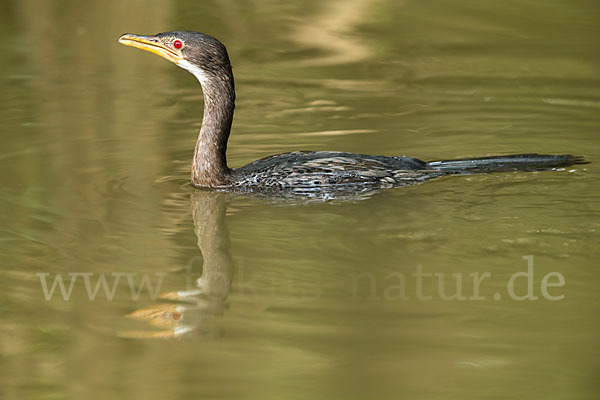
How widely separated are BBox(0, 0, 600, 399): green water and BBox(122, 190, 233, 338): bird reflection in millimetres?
19

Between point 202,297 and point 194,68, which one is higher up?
→ point 194,68

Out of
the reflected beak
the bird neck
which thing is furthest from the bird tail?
the reflected beak

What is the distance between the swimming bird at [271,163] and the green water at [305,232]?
0.48 feet

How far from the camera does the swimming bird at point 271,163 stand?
807 cm

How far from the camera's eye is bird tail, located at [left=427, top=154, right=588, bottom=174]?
830 centimetres

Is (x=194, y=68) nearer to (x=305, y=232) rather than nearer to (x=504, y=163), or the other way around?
(x=305, y=232)

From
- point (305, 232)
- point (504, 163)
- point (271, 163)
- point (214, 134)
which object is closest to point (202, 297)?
point (305, 232)

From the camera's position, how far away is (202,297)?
615 cm

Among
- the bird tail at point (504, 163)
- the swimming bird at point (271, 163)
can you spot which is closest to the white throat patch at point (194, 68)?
the swimming bird at point (271, 163)

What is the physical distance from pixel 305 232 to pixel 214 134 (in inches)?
62.9

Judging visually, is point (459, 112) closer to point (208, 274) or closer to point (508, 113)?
point (508, 113)

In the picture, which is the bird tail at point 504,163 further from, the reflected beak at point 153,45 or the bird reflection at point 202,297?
the reflected beak at point 153,45

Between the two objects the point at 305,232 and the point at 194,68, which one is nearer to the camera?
the point at 305,232

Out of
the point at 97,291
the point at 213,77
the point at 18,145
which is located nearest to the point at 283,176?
the point at 213,77
